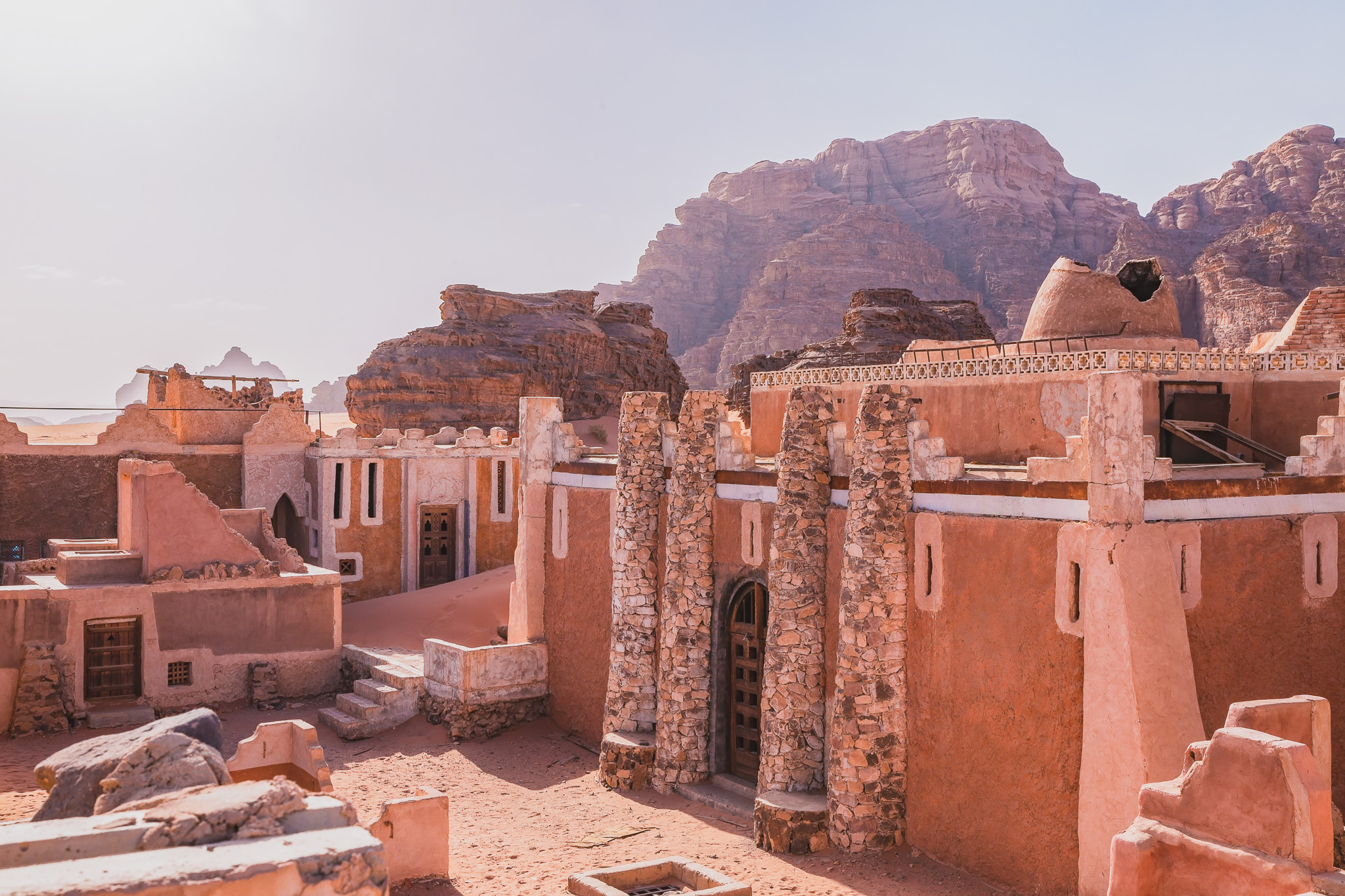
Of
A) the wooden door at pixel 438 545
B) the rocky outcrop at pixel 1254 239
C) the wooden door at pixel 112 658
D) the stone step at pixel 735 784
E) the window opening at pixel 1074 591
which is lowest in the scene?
the stone step at pixel 735 784

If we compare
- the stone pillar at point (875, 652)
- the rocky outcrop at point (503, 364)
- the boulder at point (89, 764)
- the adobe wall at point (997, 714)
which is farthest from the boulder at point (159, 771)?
the rocky outcrop at point (503, 364)

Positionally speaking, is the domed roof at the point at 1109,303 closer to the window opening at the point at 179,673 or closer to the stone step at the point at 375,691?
the stone step at the point at 375,691

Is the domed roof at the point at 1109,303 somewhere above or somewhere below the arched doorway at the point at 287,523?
above

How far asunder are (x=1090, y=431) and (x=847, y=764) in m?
4.47

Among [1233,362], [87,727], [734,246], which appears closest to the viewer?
[1233,362]

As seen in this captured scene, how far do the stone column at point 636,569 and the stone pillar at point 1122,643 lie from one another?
6.85 m

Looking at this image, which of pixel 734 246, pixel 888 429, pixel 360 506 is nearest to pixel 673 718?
pixel 888 429

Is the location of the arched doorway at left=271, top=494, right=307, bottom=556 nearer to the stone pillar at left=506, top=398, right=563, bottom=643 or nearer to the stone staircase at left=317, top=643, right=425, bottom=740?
the stone staircase at left=317, top=643, right=425, bottom=740

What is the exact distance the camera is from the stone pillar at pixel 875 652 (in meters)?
11.3

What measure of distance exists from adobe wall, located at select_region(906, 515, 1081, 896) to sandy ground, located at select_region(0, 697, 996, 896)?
597mm

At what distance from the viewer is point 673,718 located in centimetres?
1411

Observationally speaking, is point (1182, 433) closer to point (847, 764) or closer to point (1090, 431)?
point (1090, 431)

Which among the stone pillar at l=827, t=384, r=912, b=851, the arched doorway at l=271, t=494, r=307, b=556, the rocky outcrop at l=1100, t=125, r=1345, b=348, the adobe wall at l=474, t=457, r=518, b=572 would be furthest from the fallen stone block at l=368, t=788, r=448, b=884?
the rocky outcrop at l=1100, t=125, r=1345, b=348

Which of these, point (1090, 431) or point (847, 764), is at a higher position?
point (1090, 431)
